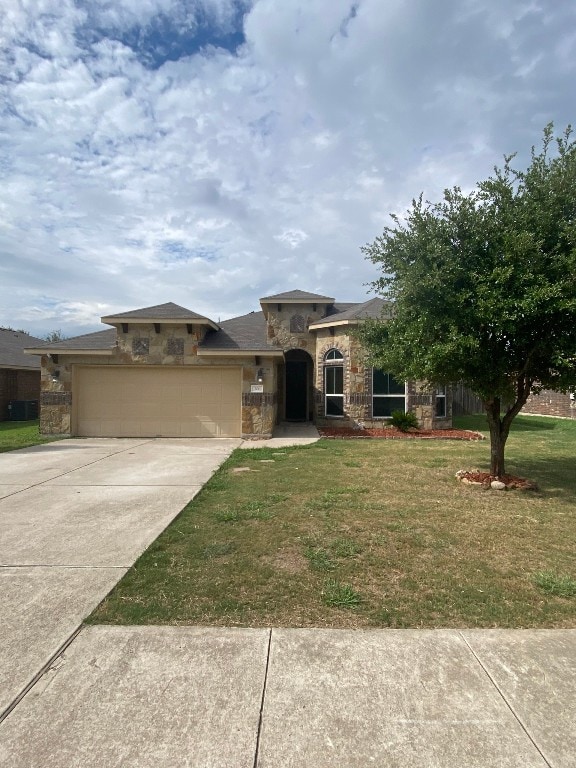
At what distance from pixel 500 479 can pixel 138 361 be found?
34.4 feet

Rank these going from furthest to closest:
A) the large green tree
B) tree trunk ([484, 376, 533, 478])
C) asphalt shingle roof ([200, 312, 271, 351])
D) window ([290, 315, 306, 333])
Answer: window ([290, 315, 306, 333]) → asphalt shingle roof ([200, 312, 271, 351]) → tree trunk ([484, 376, 533, 478]) → the large green tree

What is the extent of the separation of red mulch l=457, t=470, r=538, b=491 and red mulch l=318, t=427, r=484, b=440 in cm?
571

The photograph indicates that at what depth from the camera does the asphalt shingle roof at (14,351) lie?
1923 centimetres

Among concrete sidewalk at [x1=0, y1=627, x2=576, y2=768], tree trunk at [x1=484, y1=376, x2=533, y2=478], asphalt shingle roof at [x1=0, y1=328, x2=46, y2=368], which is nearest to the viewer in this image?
concrete sidewalk at [x1=0, y1=627, x2=576, y2=768]

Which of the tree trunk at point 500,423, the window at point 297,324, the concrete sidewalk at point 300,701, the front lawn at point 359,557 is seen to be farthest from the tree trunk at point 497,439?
the window at point 297,324

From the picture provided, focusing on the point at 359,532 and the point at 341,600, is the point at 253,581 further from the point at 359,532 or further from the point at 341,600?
the point at 359,532

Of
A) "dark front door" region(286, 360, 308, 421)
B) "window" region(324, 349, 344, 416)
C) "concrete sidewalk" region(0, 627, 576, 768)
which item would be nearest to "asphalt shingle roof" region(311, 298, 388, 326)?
"window" region(324, 349, 344, 416)

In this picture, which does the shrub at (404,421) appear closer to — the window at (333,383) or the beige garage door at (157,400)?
the window at (333,383)

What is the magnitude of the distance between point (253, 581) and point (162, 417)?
34.8ft

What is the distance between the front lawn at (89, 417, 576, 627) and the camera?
3.31 m

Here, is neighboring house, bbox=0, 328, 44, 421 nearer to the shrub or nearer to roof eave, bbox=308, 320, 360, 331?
roof eave, bbox=308, 320, 360, 331

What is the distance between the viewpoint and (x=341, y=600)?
348cm

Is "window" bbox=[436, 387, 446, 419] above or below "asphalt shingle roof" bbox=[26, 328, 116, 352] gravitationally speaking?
below

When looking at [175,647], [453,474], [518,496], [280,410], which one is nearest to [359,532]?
[175,647]
